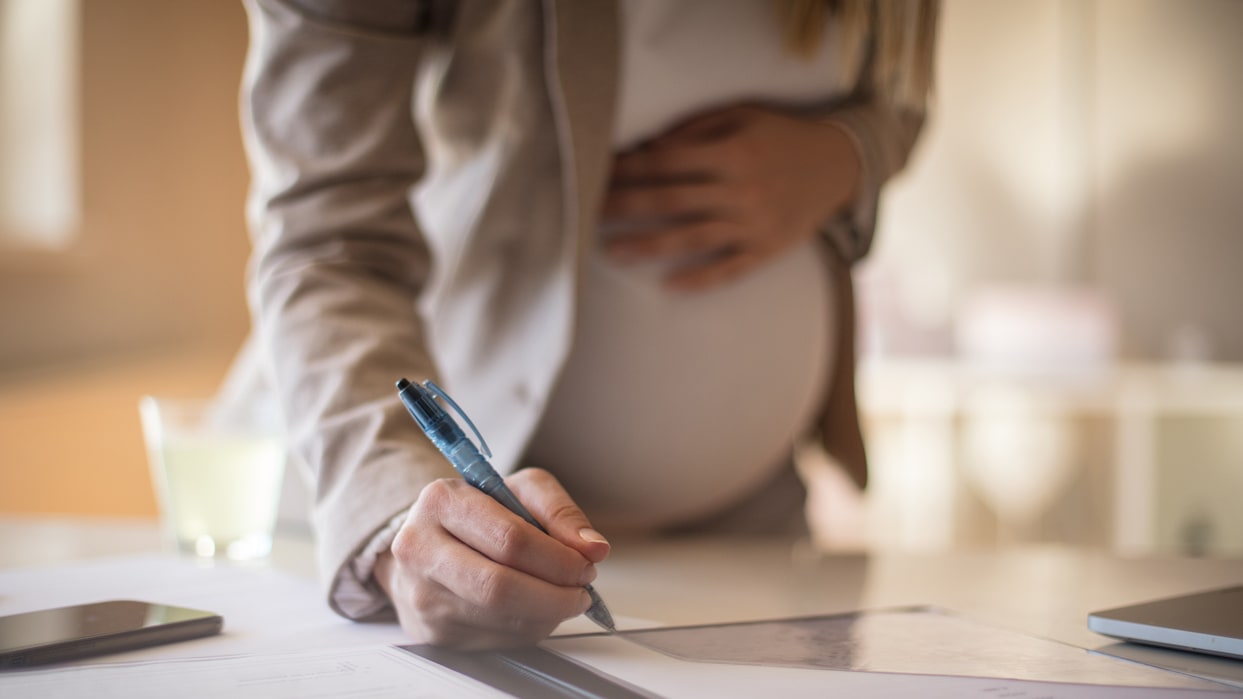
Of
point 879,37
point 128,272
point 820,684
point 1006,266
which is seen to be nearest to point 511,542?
point 820,684

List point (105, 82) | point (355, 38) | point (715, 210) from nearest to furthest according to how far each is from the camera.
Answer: point (355, 38) < point (715, 210) < point (105, 82)

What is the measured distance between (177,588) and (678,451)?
37 cm

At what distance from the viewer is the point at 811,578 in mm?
705

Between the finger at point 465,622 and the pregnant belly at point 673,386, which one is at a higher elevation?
the pregnant belly at point 673,386

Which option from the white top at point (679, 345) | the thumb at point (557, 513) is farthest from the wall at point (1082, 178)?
the thumb at point (557, 513)

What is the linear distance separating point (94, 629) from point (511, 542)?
0.65 ft

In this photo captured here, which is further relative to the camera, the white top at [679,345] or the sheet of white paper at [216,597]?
the white top at [679,345]

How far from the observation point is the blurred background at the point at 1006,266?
91.3 inches

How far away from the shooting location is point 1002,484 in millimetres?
2826

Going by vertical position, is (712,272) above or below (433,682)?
above

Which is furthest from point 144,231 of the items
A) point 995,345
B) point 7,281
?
point 995,345

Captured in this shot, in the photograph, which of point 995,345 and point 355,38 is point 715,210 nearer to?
point 355,38

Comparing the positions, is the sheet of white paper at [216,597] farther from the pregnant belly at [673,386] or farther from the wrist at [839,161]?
the wrist at [839,161]

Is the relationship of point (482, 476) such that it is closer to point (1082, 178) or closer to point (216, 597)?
point (216, 597)
